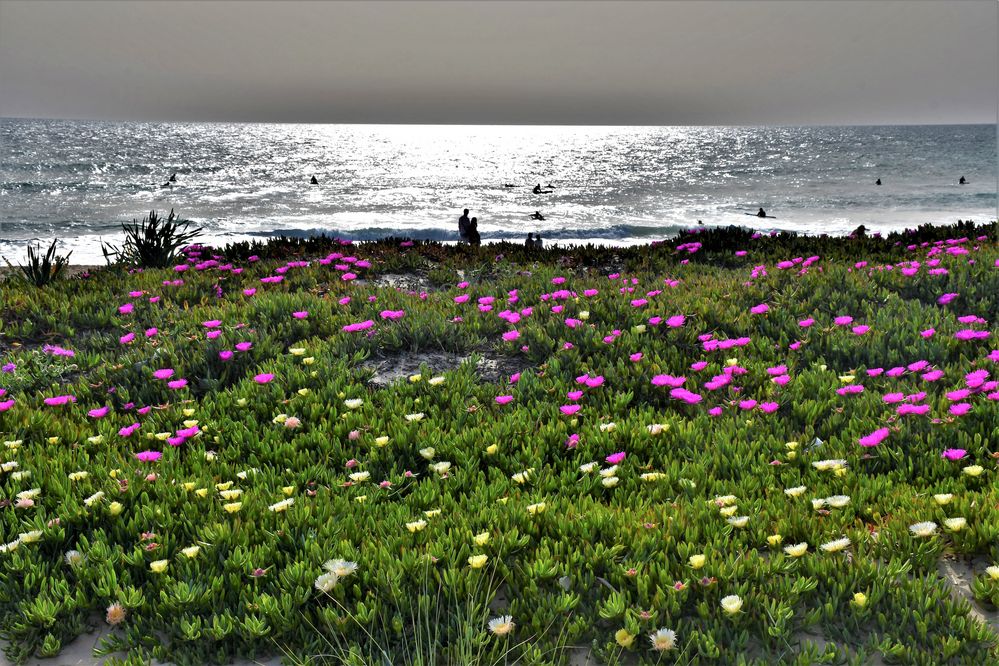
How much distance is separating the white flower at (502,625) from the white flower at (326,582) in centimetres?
64

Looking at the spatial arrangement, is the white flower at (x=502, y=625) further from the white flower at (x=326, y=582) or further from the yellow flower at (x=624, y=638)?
the white flower at (x=326, y=582)

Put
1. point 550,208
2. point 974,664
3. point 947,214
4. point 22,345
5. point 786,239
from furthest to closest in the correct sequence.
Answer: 1. point 550,208
2. point 947,214
3. point 786,239
4. point 22,345
5. point 974,664

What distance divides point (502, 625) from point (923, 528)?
5.76ft

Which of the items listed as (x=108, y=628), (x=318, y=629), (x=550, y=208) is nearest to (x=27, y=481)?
(x=108, y=628)

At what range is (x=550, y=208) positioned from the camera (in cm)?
4241

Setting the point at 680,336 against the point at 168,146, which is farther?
the point at 168,146

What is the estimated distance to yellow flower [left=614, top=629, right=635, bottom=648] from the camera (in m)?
2.59

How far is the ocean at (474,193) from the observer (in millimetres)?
34125

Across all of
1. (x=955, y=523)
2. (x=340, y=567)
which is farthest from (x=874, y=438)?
(x=340, y=567)

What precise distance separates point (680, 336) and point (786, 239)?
20.1 feet

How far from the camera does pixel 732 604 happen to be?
8.68 ft

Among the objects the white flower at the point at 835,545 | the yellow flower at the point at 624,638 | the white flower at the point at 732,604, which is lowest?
the yellow flower at the point at 624,638

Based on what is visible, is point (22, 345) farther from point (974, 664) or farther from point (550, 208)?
point (550, 208)

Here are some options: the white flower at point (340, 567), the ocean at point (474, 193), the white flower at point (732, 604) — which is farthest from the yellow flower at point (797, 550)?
the ocean at point (474, 193)
